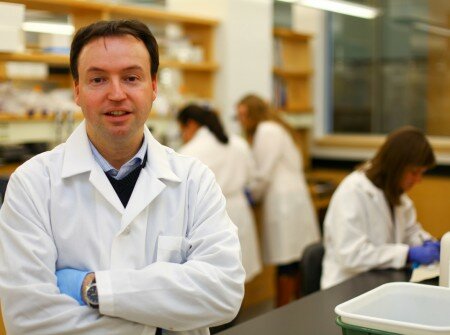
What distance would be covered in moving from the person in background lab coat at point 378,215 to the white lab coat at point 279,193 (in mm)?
1841

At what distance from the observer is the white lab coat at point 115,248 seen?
137 centimetres

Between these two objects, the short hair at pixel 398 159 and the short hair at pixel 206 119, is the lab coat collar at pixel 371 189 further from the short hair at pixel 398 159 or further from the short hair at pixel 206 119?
the short hair at pixel 206 119

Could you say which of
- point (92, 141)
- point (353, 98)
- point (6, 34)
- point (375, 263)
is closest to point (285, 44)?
point (353, 98)

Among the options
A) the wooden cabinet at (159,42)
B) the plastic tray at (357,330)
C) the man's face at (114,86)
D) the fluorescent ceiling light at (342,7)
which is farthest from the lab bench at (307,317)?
the fluorescent ceiling light at (342,7)

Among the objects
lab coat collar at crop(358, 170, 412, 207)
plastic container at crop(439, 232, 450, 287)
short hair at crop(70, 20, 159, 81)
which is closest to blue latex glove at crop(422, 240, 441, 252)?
lab coat collar at crop(358, 170, 412, 207)

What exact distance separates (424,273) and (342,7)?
342cm

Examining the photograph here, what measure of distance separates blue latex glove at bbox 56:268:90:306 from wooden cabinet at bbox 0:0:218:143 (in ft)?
7.53

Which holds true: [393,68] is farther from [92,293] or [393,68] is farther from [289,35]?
[92,293]

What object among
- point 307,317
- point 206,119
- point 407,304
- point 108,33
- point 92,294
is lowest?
point 307,317

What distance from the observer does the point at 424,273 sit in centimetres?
231

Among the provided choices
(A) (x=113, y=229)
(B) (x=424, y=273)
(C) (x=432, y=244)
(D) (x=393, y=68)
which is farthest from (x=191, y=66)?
(A) (x=113, y=229)

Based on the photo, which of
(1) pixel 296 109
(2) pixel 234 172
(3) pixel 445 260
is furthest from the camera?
(1) pixel 296 109

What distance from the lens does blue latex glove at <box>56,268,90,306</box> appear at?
139 cm

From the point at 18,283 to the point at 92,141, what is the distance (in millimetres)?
374
